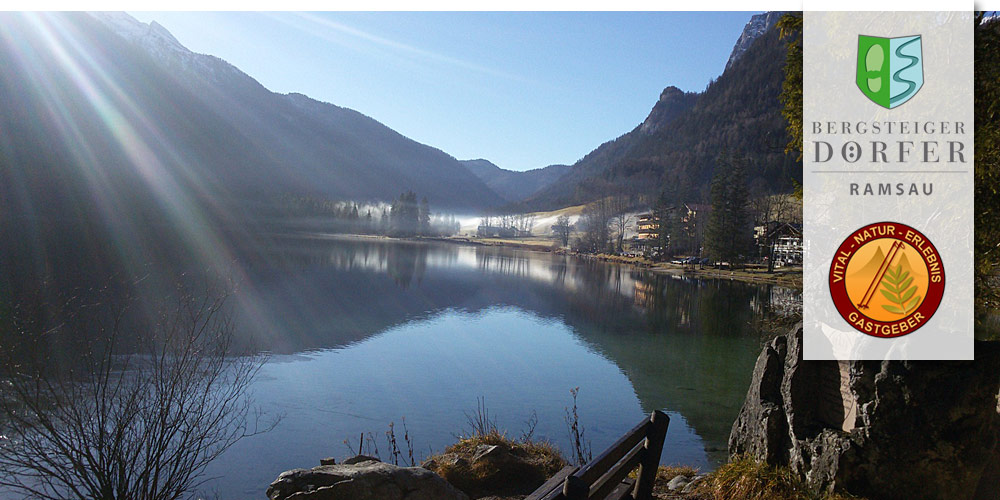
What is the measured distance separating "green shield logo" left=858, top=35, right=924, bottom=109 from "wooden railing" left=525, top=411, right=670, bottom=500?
14.9ft

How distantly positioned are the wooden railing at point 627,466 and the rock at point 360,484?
69.1 inches

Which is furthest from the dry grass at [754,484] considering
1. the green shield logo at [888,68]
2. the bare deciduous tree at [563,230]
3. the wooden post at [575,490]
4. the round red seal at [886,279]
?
the bare deciduous tree at [563,230]

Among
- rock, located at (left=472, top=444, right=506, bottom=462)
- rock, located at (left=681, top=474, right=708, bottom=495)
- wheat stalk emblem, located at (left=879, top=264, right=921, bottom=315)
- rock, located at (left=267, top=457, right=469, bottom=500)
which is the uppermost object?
wheat stalk emblem, located at (left=879, top=264, right=921, bottom=315)

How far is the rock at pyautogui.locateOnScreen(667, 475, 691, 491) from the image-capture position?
7.38 meters

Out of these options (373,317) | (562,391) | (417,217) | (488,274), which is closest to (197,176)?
(417,217)

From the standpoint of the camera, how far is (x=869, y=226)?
6113 millimetres

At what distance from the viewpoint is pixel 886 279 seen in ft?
18.7

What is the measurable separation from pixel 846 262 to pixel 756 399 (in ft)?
6.32

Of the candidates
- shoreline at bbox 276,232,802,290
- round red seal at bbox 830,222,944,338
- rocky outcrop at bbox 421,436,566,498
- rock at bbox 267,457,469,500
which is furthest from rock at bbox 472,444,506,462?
shoreline at bbox 276,232,802,290

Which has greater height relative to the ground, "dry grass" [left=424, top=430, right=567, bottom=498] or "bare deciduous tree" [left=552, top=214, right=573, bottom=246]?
"bare deciduous tree" [left=552, top=214, right=573, bottom=246]

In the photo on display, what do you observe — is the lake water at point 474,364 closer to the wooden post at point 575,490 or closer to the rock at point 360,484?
the rock at point 360,484

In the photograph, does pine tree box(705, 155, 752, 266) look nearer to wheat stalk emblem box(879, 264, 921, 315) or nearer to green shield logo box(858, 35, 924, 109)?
green shield logo box(858, 35, 924, 109)

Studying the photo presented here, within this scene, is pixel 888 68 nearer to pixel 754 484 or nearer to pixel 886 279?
pixel 886 279

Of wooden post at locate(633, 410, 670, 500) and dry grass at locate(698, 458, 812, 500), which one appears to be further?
dry grass at locate(698, 458, 812, 500)
